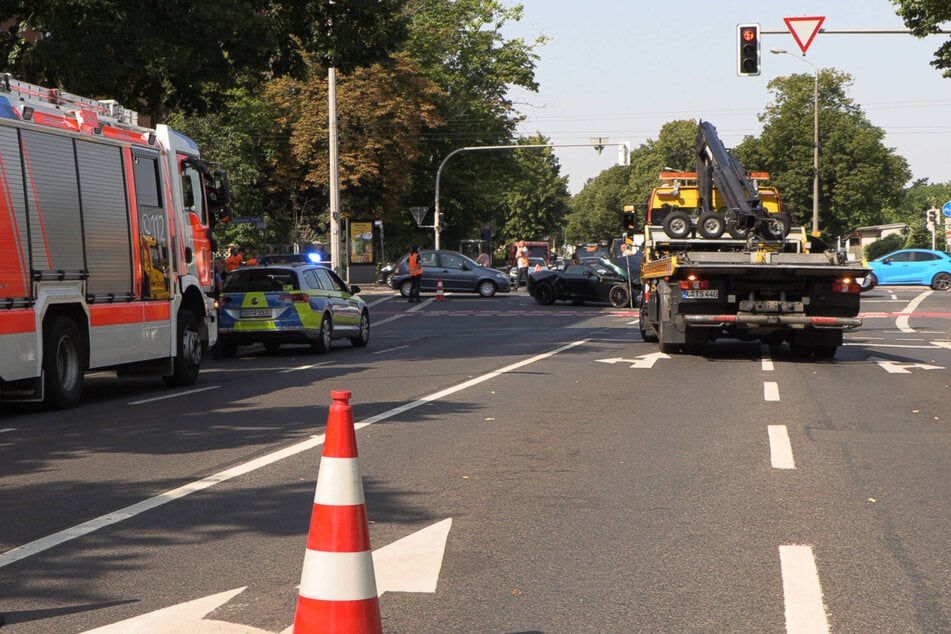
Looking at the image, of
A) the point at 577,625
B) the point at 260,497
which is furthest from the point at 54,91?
the point at 577,625

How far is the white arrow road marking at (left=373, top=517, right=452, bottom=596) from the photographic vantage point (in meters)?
5.61

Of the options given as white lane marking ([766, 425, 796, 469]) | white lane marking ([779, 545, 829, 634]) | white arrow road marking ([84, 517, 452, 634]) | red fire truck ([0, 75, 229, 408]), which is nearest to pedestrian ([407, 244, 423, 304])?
red fire truck ([0, 75, 229, 408])

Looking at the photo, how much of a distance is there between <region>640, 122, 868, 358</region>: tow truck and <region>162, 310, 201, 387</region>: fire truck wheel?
640 centimetres

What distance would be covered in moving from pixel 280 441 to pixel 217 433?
0.88 metres

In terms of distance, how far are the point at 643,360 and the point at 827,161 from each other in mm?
77082

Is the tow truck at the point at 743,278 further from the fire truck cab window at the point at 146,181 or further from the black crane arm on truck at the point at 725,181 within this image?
the fire truck cab window at the point at 146,181

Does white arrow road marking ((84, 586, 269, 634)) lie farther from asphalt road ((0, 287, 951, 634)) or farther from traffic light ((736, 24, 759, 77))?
traffic light ((736, 24, 759, 77))

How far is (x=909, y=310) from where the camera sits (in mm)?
37688

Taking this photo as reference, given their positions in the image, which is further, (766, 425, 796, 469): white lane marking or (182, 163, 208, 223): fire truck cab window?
(182, 163, 208, 223): fire truck cab window

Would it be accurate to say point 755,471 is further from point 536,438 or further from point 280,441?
point 280,441

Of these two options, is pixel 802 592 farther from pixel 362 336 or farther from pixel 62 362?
pixel 362 336

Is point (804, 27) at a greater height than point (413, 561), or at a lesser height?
greater

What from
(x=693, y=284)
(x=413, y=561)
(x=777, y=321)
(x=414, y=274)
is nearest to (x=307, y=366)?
(x=693, y=284)

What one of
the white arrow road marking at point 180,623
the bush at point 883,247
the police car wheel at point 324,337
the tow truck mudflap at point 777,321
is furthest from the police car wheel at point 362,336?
the bush at point 883,247
